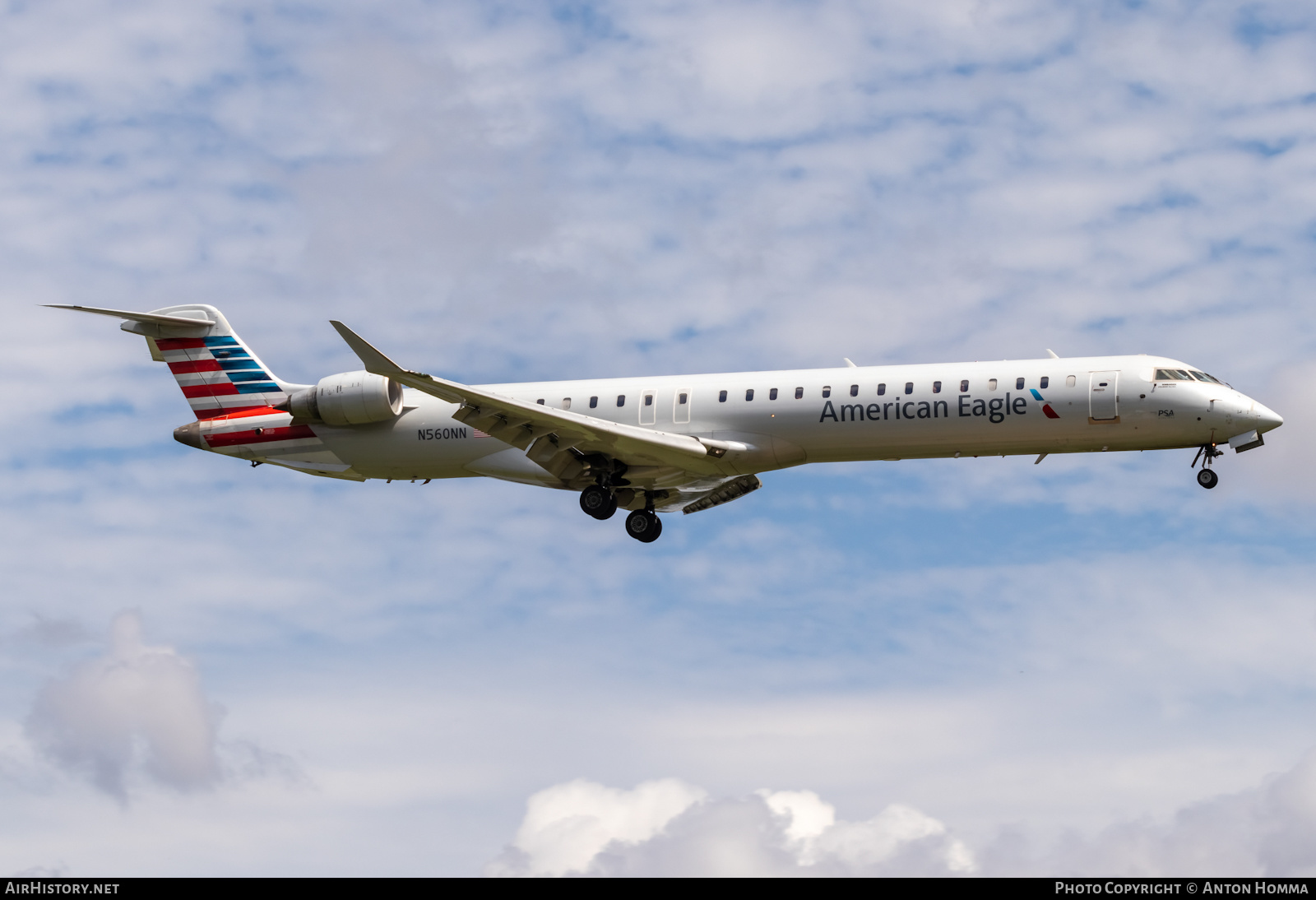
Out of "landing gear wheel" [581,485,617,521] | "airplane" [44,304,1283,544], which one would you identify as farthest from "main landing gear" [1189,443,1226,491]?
"landing gear wheel" [581,485,617,521]

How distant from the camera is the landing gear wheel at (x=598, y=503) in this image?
32.9 metres

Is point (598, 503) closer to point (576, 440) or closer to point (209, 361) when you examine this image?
point (576, 440)

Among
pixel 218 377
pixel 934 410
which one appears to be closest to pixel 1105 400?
pixel 934 410

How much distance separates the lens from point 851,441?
30875 millimetres

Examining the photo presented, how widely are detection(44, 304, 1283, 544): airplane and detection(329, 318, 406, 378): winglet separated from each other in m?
0.04

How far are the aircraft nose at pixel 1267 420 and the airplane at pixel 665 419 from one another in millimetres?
27

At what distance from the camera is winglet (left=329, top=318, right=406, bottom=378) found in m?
28.0

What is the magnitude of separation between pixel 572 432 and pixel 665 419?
234 cm

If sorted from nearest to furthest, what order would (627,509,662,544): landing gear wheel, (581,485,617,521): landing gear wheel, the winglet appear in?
the winglet
(581,485,617,521): landing gear wheel
(627,509,662,544): landing gear wheel

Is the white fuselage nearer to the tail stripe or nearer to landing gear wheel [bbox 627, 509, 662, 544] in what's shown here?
landing gear wheel [bbox 627, 509, 662, 544]

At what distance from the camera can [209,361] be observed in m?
36.6
